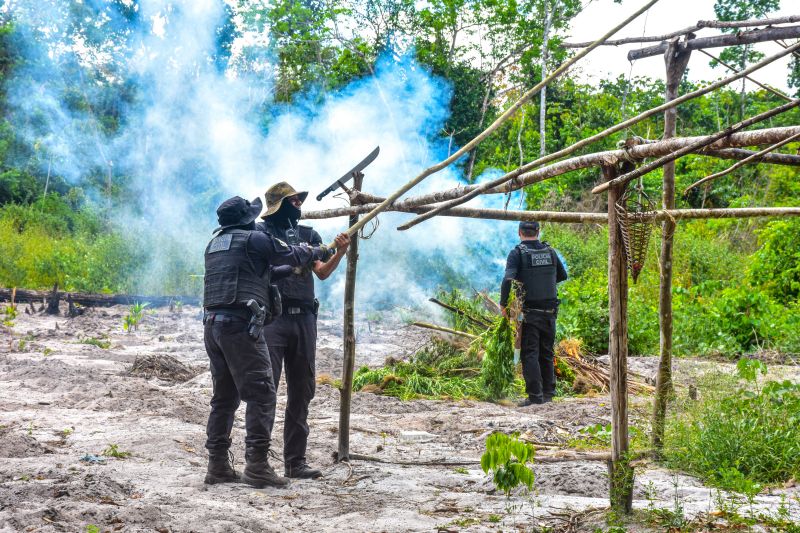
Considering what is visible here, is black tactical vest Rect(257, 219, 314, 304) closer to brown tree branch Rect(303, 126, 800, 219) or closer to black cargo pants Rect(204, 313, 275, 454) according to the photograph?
black cargo pants Rect(204, 313, 275, 454)

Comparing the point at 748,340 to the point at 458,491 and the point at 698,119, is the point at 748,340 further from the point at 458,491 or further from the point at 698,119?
the point at 698,119

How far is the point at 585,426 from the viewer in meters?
7.29

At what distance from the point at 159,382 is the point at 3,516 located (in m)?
5.56

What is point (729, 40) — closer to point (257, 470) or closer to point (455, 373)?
point (257, 470)

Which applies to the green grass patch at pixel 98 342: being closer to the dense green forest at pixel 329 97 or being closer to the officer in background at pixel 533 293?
the dense green forest at pixel 329 97

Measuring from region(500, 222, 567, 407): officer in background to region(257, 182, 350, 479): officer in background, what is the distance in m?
3.39

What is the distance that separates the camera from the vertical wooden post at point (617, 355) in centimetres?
432

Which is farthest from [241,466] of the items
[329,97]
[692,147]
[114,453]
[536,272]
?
[329,97]

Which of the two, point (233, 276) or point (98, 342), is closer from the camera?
point (233, 276)

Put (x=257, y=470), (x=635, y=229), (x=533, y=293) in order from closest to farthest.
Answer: (x=635, y=229) → (x=257, y=470) → (x=533, y=293)

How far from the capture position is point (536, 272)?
28.2 feet

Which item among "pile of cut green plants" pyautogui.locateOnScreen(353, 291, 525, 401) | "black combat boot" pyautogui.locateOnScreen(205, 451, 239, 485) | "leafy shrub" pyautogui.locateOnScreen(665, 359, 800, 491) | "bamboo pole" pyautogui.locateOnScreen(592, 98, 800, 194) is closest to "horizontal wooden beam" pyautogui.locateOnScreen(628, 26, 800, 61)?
"bamboo pole" pyautogui.locateOnScreen(592, 98, 800, 194)

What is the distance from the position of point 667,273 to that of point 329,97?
642 inches

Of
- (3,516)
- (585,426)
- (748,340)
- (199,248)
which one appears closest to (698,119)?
(748,340)
